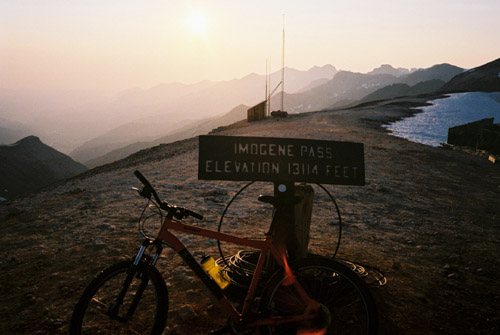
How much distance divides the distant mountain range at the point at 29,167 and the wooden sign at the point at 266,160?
56416mm

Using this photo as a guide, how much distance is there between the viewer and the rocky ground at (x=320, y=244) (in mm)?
3898

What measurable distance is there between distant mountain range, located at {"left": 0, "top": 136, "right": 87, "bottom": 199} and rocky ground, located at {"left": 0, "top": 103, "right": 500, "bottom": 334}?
2015 inches

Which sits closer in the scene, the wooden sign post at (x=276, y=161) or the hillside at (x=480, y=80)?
the wooden sign post at (x=276, y=161)

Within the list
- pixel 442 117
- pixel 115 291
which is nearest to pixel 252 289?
pixel 115 291

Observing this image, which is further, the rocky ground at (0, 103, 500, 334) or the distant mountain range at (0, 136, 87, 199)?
the distant mountain range at (0, 136, 87, 199)

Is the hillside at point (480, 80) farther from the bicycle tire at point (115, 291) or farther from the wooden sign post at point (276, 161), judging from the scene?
the bicycle tire at point (115, 291)

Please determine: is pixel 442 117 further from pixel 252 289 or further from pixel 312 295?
pixel 252 289

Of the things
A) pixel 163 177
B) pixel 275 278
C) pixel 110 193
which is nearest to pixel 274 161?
pixel 275 278

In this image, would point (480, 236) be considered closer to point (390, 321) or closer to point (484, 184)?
point (390, 321)

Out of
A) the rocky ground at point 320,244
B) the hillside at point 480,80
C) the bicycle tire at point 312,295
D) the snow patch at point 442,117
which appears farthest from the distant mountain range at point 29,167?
the hillside at point 480,80

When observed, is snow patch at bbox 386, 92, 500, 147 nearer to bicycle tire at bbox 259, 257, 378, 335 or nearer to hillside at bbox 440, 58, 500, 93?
bicycle tire at bbox 259, 257, 378, 335

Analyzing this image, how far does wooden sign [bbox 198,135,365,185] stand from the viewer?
353 cm

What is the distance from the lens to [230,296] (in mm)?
4094

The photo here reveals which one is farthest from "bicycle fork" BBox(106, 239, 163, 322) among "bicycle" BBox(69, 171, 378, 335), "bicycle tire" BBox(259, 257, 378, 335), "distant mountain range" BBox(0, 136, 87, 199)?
"distant mountain range" BBox(0, 136, 87, 199)
